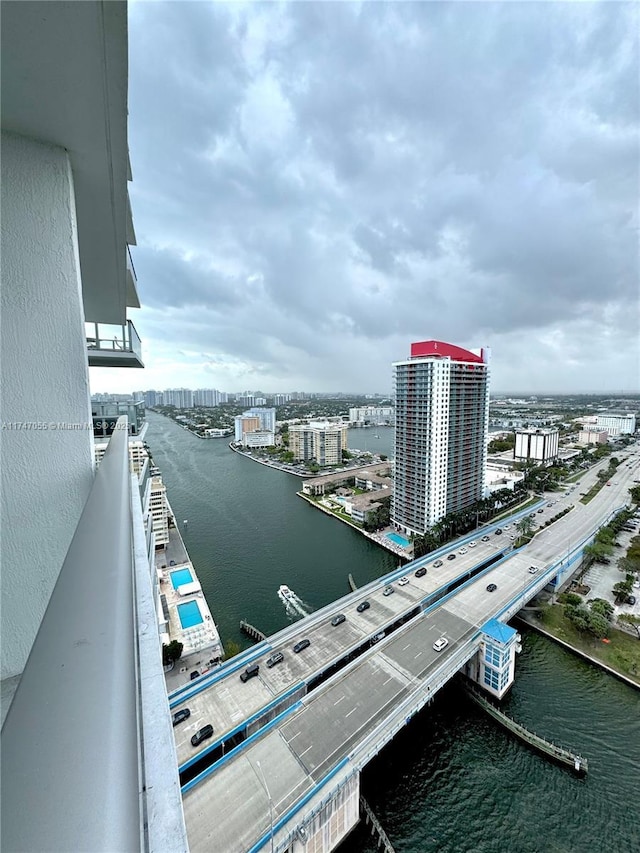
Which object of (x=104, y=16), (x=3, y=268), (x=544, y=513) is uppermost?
(x=104, y=16)

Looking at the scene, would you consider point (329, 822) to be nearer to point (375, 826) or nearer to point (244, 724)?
point (375, 826)

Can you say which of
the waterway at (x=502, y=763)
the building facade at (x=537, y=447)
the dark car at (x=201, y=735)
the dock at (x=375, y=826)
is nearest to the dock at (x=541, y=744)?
the waterway at (x=502, y=763)

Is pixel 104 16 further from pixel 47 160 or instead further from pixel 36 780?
pixel 36 780

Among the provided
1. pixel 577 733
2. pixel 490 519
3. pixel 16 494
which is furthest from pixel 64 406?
pixel 490 519

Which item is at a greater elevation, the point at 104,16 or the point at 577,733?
the point at 104,16

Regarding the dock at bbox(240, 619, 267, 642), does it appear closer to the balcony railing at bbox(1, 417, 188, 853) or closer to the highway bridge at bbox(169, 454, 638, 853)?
the highway bridge at bbox(169, 454, 638, 853)

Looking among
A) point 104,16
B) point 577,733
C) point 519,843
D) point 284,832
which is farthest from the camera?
point 577,733
